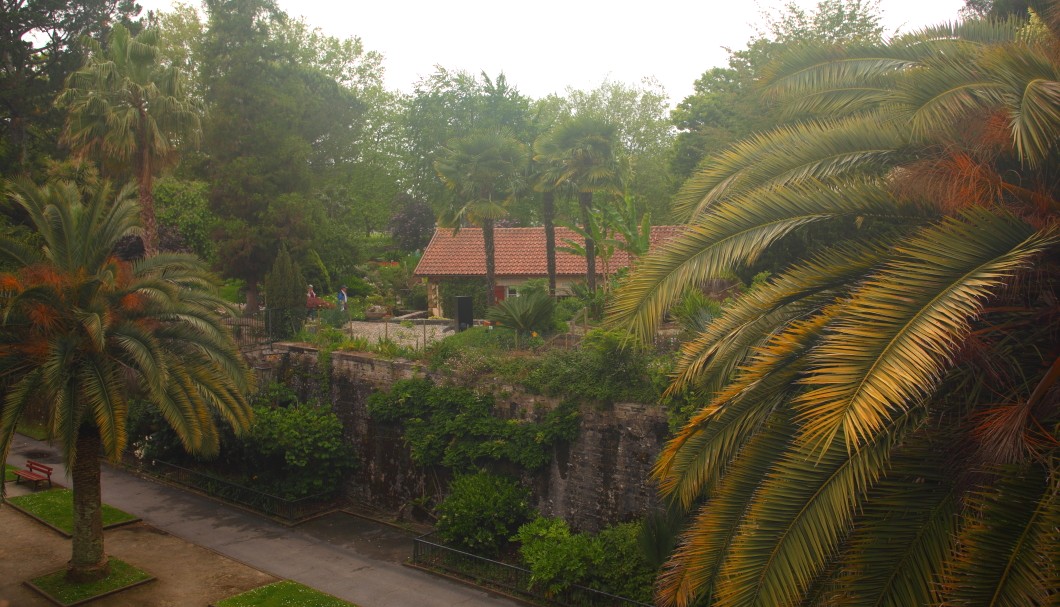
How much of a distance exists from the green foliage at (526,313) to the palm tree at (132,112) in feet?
33.1

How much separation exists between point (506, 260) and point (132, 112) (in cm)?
1444

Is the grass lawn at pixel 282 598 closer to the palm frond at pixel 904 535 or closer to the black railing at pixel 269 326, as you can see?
the black railing at pixel 269 326

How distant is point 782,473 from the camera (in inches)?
242

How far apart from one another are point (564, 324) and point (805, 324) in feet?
42.6

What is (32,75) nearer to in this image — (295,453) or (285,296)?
(285,296)

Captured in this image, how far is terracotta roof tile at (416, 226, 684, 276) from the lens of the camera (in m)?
30.9

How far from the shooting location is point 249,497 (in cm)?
1930

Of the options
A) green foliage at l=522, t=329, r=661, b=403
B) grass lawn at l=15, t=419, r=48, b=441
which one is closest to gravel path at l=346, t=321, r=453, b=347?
green foliage at l=522, t=329, r=661, b=403

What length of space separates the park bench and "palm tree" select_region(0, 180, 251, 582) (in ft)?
19.5

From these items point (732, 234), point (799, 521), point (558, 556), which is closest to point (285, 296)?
point (558, 556)

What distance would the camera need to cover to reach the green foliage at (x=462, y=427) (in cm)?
1622

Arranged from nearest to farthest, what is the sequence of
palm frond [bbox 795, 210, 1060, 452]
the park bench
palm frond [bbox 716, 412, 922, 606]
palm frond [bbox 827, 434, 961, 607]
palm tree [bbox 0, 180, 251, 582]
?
palm frond [bbox 795, 210, 1060, 452] → palm frond [bbox 827, 434, 961, 607] → palm frond [bbox 716, 412, 922, 606] → palm tree [bbox 0, 180, 251, 582] → the park bench

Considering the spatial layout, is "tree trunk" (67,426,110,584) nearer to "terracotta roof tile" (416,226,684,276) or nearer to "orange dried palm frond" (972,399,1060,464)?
"orange dried palm frond" (972,399,1060,464)

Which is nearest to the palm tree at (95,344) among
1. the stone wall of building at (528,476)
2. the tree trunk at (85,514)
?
the tree trunk at (85,514)
